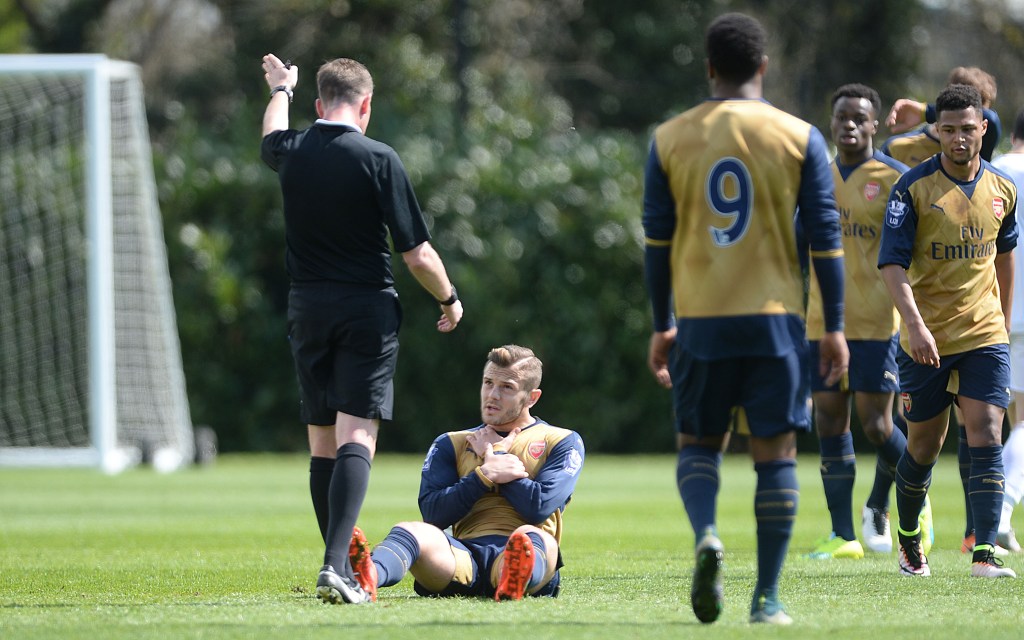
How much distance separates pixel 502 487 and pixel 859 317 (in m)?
2.97

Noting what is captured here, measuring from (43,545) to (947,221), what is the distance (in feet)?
18.7

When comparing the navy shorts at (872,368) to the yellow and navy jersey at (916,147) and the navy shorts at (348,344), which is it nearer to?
the yellow and navy jersey at (916,147)

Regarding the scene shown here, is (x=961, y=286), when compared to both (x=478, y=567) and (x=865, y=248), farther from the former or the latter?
(x=478, y=567)

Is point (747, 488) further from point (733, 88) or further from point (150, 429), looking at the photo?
point (733, 88)

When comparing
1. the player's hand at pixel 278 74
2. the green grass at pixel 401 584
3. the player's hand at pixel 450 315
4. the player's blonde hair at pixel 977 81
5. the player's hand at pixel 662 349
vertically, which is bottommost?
the green grass at pixel 401 584

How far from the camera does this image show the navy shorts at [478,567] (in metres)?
6.43

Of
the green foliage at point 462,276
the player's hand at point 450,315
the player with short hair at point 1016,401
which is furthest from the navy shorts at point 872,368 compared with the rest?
the green foliage at point 462,276

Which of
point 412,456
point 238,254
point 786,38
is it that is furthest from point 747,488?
point 786,38

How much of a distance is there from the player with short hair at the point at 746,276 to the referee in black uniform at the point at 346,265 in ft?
3.98

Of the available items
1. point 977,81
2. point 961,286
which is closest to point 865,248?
point 977,81

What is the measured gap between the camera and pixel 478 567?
21.3ft

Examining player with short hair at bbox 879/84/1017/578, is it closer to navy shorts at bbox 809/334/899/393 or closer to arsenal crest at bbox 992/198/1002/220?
arsenal crest at bbox 992/198/1002/220

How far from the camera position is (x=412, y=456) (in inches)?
836

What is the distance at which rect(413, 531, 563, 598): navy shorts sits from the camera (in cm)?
643
